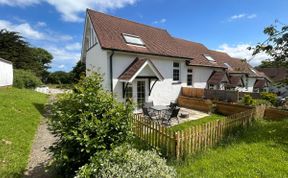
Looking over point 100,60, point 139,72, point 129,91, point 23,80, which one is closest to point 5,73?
point 23,80

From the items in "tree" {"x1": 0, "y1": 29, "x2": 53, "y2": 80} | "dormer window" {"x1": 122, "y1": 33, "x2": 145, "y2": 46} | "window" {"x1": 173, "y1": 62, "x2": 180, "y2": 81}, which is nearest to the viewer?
"dormer window" {"x1": 122, "y1": 33, "x2": 145, "y2": 46}

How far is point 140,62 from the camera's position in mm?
11594

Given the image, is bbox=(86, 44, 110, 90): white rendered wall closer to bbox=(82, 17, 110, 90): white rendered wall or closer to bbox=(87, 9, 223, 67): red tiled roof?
bbox=(82, 17, 110, 90): white rendered wall

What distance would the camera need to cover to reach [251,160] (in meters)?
5.14

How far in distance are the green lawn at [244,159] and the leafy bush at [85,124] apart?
2.01m

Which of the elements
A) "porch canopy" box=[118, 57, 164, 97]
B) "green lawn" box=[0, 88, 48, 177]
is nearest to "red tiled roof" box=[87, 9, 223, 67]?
"porch canopy" box=[118, 57, 164, 97]

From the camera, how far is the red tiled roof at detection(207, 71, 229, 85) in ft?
59.1

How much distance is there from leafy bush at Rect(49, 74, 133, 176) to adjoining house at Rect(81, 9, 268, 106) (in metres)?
6.46

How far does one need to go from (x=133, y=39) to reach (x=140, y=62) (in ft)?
8.98

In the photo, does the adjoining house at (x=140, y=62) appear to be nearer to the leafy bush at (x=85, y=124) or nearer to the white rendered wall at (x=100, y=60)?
the white rendered wall at (x=100, y=60)

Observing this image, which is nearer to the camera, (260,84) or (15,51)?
(260,84)

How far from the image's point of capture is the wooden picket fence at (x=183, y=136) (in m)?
5.36

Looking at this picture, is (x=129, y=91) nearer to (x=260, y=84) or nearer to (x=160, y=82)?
(x=160, y=82)

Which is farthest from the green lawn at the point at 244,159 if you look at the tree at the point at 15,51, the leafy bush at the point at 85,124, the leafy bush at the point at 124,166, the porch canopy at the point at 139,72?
the tree at the point at 15,51
